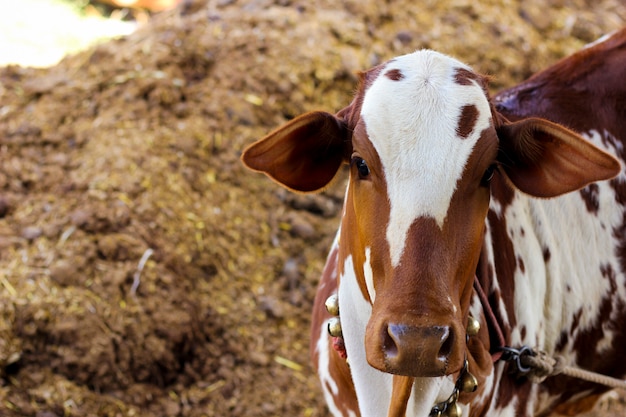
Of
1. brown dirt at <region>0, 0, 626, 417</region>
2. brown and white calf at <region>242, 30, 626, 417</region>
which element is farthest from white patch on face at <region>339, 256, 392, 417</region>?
brown dirt at <region>0, 0, 626, 417</region>

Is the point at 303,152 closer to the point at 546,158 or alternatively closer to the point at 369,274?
the point at 369,274

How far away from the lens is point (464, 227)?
6.57 feet

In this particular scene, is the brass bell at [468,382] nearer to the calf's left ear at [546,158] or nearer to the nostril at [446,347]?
the nostril at [446,347]

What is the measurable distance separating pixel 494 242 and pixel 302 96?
236 centimetres

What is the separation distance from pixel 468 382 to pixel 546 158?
629mm

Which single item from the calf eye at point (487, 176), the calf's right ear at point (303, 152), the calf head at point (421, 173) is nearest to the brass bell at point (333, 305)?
the calf head at point (421, 173)

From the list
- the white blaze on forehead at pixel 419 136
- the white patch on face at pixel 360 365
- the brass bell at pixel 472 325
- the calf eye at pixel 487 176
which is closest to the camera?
the white blaze on forehead at pixel 419 136

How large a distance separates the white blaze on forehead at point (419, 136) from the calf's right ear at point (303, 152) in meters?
0.14

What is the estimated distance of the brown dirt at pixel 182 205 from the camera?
350 cm

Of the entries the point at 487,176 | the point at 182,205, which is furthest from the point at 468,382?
the point at 182,205

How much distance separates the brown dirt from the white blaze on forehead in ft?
6.32

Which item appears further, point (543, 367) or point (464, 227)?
point (543, 367)

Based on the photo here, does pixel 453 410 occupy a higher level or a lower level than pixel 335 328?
lower

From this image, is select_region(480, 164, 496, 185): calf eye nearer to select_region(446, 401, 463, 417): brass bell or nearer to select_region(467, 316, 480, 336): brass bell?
select_region(467, 316, 480, 336): brass bell
